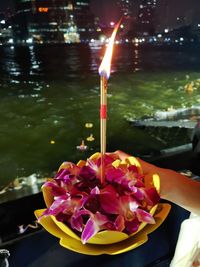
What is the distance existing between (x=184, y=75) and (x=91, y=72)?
14185 millimetres

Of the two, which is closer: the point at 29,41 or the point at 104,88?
the point at 104,88

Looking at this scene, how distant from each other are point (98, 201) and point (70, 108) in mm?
33584

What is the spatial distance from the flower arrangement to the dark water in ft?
60.1

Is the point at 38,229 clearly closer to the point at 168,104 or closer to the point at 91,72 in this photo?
the point at 168,104

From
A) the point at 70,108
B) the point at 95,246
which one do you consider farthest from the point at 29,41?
the point at 95,246

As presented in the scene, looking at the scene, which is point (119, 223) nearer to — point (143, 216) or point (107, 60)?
point (143, 216)

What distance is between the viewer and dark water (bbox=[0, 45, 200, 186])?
22859 millimetres

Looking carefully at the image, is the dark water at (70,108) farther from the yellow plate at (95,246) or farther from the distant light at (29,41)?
the distant light at (29,41)

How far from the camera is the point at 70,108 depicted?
1341 inches

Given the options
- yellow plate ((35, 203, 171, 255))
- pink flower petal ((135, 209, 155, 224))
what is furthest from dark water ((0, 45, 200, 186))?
pink flower petal ((135, 209, 155, 224))

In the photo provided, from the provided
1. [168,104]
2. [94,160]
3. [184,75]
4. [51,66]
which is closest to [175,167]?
[94,160]

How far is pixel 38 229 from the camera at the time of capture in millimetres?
1726

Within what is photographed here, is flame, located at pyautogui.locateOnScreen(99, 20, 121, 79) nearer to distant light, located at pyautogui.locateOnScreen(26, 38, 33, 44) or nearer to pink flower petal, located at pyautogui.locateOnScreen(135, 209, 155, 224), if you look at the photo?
pink flower petal, located at pyautogui.locateOnScreen(135, 209, 155, 224)

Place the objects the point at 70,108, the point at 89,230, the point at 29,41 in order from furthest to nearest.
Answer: the point at 29,41 < the point at 70,108 < the point at 89,230
